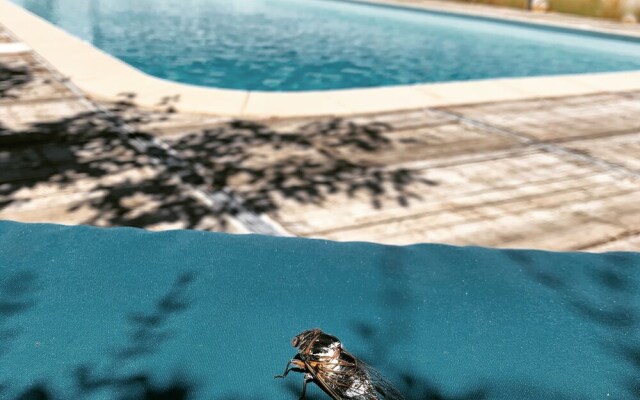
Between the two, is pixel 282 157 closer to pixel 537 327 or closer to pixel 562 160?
pixel 562 160

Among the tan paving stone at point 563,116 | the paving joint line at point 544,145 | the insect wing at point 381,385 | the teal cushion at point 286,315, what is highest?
the tan paving stone at point 563,116

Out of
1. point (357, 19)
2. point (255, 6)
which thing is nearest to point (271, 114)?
point (357, 19)

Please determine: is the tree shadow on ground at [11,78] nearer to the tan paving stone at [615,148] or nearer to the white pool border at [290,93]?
the white pool border at [290,93]

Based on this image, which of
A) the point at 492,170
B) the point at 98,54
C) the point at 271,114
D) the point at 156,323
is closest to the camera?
the point at 156,323

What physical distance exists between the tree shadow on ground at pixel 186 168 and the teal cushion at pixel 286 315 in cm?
86

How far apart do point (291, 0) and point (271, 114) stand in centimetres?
1699

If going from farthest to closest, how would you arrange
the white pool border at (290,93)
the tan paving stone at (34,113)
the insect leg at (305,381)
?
the white pool border at (290,93) → the tan paving stone at (34,113) → the insect leg at (305,381)

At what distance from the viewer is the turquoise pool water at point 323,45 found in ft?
46.9

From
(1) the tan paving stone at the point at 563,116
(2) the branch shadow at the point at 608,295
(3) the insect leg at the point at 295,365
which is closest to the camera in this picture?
(3) the insect leg at the point at 295,365

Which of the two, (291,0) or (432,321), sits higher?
(291,0)

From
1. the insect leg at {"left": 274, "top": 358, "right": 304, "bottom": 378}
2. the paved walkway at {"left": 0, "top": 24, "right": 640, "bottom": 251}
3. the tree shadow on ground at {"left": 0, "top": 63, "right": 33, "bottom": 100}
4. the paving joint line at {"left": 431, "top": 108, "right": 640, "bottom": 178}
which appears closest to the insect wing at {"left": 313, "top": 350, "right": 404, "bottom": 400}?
the insect leg at {"left": 274, "top": 358, "right": 304, "bottom": 378}

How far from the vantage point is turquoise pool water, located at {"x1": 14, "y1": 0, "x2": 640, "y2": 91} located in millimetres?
14305

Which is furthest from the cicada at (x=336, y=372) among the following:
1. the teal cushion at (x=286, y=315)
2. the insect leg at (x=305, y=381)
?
the teal cushion at (x=286, y=315)

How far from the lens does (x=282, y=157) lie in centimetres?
700
